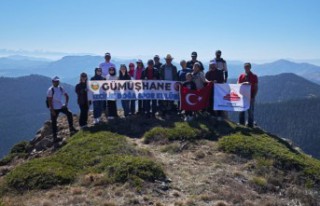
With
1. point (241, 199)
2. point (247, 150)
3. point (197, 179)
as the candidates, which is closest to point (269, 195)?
point (241, 199)

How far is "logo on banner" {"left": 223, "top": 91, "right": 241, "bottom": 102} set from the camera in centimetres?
2187

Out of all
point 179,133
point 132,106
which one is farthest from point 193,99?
point 132,106

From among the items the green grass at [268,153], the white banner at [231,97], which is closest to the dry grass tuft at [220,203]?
the green grass at [268,153]

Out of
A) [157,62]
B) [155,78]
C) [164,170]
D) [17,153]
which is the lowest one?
[17,153]

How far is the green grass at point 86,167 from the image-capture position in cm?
1380

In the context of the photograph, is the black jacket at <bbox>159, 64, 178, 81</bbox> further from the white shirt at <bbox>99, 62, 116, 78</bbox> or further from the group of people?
the white shirt at <bbox>99, 62, 116, 78</bbox>

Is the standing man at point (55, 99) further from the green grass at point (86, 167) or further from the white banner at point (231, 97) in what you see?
the white banner at point (231, 97)

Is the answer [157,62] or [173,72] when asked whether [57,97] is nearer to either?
[157,62]

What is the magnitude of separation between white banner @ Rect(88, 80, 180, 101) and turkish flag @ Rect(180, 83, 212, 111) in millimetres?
889

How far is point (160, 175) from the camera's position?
14.2 metres

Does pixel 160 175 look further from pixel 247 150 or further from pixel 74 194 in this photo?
pixel 247 150

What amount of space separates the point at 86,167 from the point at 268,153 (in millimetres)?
7446

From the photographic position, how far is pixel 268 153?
55.5 ft

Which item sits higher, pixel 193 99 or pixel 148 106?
pixel 193 99
